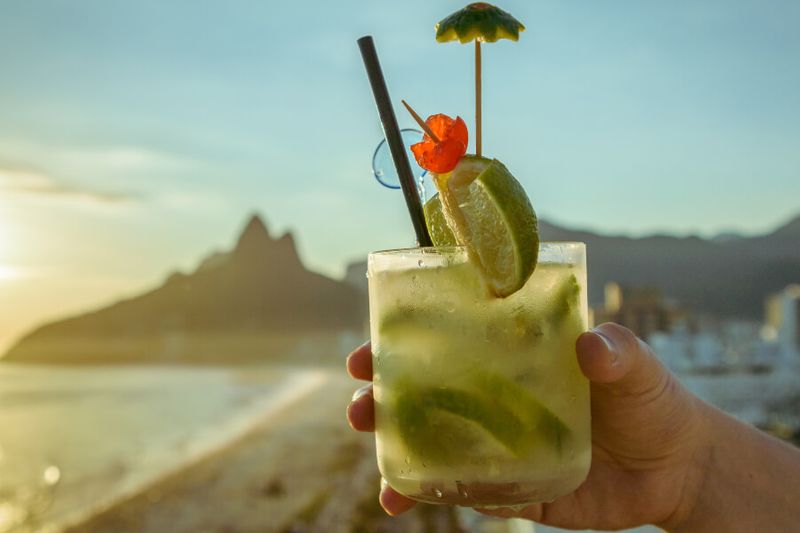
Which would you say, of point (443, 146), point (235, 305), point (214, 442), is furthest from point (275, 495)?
point (235, 305)

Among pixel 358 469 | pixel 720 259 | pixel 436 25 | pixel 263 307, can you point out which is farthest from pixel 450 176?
pixel 263 307

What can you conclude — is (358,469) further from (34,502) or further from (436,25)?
(436,25)

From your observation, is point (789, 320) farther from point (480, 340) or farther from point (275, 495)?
point (480, 340)

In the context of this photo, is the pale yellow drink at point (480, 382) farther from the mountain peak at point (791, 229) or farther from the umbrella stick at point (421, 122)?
the mountain peak at point (791, 229)

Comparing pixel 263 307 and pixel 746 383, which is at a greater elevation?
pixel 746 383

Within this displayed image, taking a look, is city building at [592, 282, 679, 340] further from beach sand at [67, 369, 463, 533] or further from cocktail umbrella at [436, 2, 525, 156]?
cocktail umbrella at [436, 2, 525, 156]

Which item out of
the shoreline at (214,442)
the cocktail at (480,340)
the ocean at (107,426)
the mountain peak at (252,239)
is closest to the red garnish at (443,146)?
the cocktail at (480,340)
